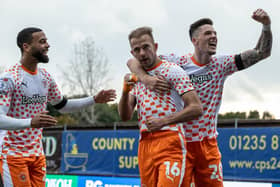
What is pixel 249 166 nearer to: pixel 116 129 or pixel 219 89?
pixel 116 129

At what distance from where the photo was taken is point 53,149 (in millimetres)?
16719

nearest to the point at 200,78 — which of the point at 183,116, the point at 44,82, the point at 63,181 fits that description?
the point at 183,116

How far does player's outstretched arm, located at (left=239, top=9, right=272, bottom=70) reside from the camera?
5339 mm

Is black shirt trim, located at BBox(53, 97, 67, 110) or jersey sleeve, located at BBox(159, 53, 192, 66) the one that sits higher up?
jersey sleeve, located at BBox(159, 53, 192, 66)

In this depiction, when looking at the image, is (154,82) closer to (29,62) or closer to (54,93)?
(29,62)

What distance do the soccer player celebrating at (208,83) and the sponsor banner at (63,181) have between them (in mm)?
7019

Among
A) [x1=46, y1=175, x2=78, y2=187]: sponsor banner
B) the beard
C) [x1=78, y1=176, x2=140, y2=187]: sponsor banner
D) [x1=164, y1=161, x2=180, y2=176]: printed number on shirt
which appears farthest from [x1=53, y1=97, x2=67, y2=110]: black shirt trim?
[x1=46, y1=175, x2=78, y2=187]: sponsor banner

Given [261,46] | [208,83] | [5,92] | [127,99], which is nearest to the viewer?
[127,99]

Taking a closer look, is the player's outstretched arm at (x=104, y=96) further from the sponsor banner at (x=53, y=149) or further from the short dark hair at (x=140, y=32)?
the sponsor banner at (x=53, y=149)

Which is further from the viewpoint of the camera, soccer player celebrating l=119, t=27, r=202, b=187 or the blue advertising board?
the blue advertising board

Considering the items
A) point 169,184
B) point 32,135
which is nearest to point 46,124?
point 32,135

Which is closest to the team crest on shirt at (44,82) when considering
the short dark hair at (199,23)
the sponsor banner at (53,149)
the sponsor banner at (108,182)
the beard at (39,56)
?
the beard at (39,56)

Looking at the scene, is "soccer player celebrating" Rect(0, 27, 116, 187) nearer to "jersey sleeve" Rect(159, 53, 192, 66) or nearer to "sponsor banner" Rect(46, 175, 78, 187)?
"jersey sleeve" Rect(159, 53, 192, 66)

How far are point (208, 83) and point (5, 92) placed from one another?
6.89 feet
